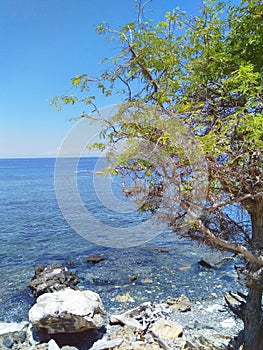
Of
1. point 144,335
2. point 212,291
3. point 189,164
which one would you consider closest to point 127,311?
point 144,335

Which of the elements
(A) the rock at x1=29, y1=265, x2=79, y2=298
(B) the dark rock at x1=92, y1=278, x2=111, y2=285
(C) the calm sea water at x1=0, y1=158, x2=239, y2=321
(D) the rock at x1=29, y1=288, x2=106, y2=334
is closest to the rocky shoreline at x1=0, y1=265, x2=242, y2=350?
(D) the rock at x1=29, y1=288, x2=106, y2=334

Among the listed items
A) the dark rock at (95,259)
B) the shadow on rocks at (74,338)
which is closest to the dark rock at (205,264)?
the dark rock at (95,259)

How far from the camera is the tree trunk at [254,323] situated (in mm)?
4559

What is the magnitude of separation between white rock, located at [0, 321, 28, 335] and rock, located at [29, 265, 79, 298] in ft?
6.29

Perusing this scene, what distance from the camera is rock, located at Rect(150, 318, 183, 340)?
729cm

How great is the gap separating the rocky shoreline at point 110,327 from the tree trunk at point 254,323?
232 centimetres

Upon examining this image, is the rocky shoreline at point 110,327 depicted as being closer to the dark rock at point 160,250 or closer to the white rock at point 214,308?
the white rock at point 214,308

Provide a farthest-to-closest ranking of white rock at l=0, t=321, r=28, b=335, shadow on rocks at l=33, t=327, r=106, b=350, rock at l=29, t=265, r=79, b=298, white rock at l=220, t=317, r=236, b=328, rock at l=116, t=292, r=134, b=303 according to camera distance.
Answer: rock at l=29, t=265, r=79, b=298 < rock at l=116, t=292, r=134, b=303 < white rock at l=220, t=317, r=236, b=328 < white rock at l=0, t=321, r=28, b=335 < shadow on rocks at l=33, t=327, r=106, b=350

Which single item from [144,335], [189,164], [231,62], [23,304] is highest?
[231,62]

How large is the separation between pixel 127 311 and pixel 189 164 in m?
7.25

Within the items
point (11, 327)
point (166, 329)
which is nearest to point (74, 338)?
point (11, 327)

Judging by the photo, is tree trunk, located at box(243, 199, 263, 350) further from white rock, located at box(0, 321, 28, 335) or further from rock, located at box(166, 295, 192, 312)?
white rock, located at box(0, 321, 28, 335)

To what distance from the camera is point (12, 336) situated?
7.79 m

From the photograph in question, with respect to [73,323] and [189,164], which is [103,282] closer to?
[73,323]
